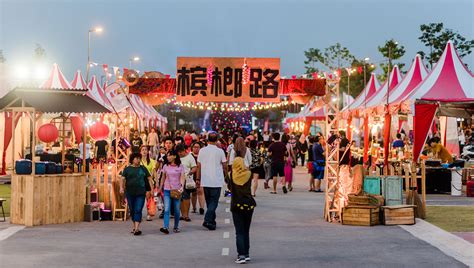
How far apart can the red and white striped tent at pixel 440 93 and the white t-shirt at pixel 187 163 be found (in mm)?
9175

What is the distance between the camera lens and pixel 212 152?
16.1 metres

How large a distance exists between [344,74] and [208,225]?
74540 millimetres

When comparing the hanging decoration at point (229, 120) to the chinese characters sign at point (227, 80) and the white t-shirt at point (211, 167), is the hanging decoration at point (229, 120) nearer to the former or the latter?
the chinese characters sign at point (227, 80)

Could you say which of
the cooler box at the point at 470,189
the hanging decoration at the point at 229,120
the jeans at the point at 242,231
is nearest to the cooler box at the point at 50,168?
the jeans at the point at 242,231

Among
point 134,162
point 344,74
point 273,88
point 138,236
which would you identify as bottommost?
point 138,236

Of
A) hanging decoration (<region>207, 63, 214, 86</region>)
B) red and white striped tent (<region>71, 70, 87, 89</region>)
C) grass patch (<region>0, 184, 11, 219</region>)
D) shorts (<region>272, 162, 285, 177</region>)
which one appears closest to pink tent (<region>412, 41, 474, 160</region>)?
shorts (<region>272, 162, 285, 177</region>)

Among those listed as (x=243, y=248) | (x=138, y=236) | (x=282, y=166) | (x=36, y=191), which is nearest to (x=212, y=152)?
(x=138, y=236)

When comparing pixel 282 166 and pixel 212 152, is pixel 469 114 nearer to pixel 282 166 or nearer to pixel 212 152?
pixel 282 166

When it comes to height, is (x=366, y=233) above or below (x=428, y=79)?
below

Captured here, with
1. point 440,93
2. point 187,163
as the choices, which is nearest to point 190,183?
point 187,163

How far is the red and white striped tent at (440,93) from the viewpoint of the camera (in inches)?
968

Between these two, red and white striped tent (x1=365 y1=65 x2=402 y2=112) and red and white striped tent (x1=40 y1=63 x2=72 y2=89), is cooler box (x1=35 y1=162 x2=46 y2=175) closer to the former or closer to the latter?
red and white striped tent (x1=365 y1=65 x2=402 y2=112)

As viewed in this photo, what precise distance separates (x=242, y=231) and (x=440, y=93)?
1546 cm

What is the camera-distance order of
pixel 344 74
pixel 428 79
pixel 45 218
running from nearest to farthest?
1. pixel 45 218
2. pixel 428 79
3. pixel 344 74
